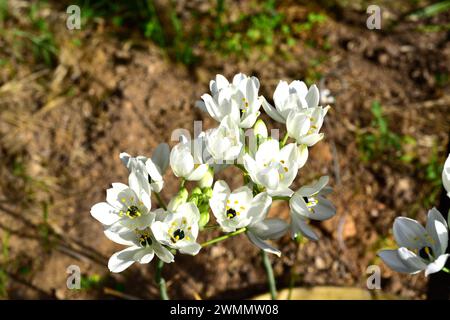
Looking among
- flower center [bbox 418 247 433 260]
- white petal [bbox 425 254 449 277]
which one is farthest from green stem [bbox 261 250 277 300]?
white petal [bbox 425 254 449 277]

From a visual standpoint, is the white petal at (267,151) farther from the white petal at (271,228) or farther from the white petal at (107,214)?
the white petal at (107,214)

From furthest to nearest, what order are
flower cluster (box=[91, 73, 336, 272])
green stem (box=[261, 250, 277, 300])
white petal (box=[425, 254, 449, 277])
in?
green stem (box=[261, 250, 277, 300]) → flower cluster (box=[91, 73, 336, 272]) → white petal (box=[425, 254, 449, 277])

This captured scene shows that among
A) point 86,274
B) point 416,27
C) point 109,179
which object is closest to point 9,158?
point 109,179

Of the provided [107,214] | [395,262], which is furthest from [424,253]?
[107,214]

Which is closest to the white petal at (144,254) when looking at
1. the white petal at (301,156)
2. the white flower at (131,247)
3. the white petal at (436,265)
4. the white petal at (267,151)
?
the white flower at (131,247)

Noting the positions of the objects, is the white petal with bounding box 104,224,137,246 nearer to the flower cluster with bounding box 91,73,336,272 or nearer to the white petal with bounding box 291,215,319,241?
the flower cluster with bounding box 91,73,336,272
